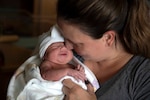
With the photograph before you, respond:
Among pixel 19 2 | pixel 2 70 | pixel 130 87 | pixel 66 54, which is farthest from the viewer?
pixel 19 2

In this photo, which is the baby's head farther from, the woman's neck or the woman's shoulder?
the woman's shoulder

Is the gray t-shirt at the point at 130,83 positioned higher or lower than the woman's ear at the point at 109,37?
lower

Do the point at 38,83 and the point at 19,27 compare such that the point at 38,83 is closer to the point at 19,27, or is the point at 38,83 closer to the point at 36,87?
the point at 36,87

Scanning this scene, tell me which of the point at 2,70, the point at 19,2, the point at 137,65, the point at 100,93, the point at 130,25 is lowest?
the point at 19,2

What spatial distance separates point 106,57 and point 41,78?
0.86 feet

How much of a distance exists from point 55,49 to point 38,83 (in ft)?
0.46

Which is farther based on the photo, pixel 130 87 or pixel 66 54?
pixel 66 54

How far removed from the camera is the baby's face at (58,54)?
4.00 feet

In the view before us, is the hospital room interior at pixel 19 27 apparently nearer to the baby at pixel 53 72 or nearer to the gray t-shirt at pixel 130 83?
the baby at pixel 53 72

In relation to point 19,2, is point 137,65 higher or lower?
higher

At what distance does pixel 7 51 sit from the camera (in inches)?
93.3

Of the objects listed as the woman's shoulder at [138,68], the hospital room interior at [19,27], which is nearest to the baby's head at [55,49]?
the woman's shoulder at [138,68]

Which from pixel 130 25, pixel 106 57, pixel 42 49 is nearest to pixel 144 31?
pixel 130 25

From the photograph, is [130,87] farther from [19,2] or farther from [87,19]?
[19,2]
